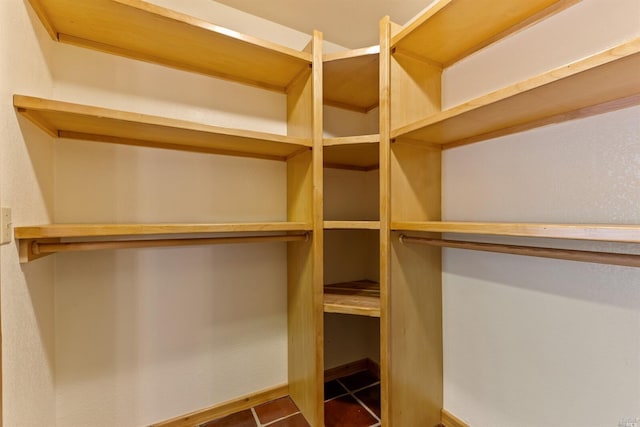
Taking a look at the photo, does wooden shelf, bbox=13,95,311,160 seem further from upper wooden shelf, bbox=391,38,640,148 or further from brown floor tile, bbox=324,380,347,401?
brown floor tile, bbox=324,380,347,401

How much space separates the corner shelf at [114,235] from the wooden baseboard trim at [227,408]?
3.16 feet

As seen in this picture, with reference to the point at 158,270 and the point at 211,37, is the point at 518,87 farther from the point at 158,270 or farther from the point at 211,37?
the point at 158,270

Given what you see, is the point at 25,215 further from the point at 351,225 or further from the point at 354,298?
the point at 354,298

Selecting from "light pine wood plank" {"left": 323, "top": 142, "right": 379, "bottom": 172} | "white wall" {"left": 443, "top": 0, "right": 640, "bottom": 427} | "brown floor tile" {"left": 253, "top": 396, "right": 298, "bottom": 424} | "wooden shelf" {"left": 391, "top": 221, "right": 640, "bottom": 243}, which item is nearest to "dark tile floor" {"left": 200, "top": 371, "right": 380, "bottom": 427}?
"brown floor tile" {"left": 253, "top": 396, "right": 298, "bottom": 424}

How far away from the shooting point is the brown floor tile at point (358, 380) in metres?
1.82

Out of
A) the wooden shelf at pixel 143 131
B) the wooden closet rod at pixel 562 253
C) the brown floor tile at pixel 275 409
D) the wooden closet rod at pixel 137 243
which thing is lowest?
the brown floor tile at pixel 275 409

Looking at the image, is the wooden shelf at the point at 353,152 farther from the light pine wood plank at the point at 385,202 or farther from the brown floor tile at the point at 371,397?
the brown floor tile at the point at 371,397

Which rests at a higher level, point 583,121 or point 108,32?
point 108,32

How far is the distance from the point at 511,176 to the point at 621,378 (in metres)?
0.79

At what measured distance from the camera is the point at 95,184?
1.27 meters

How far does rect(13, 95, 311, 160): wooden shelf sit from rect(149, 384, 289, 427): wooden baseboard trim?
1424mm

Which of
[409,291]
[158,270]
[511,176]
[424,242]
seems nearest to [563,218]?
[511,176]

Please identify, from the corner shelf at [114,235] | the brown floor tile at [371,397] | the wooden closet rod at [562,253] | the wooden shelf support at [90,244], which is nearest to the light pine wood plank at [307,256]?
the corner shelf at [114,235]

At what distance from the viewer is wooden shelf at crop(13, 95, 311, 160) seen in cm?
98
